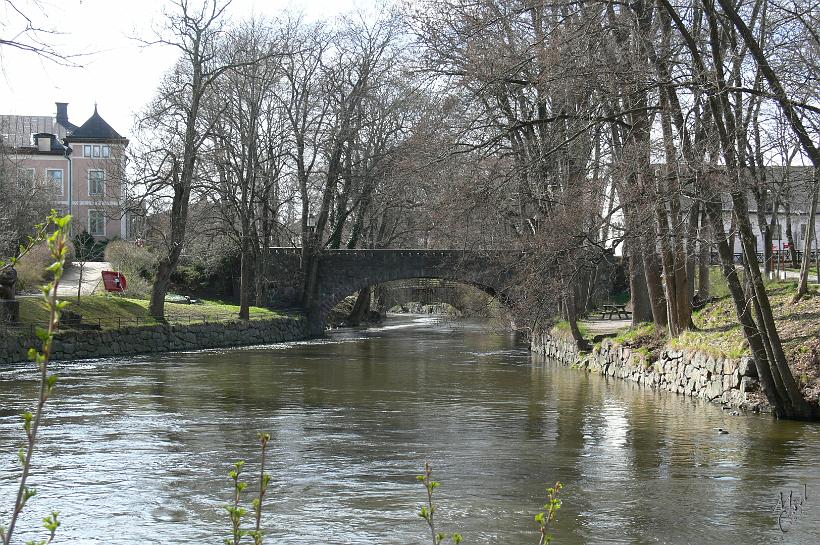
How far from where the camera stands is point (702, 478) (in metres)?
10.4

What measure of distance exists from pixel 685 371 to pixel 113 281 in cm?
2341

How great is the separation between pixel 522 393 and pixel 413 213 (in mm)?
29709

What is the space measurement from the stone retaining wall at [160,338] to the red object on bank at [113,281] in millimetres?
4332

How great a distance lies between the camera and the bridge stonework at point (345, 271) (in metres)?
40.6

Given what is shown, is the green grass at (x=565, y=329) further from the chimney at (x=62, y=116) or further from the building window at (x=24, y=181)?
the chimney at (x=62, y=116)

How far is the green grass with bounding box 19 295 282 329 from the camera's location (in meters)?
28.3

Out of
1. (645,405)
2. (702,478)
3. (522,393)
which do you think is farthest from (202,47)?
(702,478)

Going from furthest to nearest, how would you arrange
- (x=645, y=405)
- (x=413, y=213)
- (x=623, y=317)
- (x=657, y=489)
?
1. (x=413, y=213)
2. (x=623, y=317)
3. (x=645, y=405)
4. (x=657, y=489)

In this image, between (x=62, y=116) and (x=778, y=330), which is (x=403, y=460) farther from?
(x=62, y=116)

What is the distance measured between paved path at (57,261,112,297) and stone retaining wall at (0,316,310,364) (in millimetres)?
4249

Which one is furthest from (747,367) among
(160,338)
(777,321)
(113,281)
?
(113,281)

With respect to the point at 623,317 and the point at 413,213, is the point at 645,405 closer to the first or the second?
the point at 623,317

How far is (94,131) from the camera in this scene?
198 ft

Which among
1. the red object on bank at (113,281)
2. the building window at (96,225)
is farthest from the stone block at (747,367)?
the building window at (96,225)
